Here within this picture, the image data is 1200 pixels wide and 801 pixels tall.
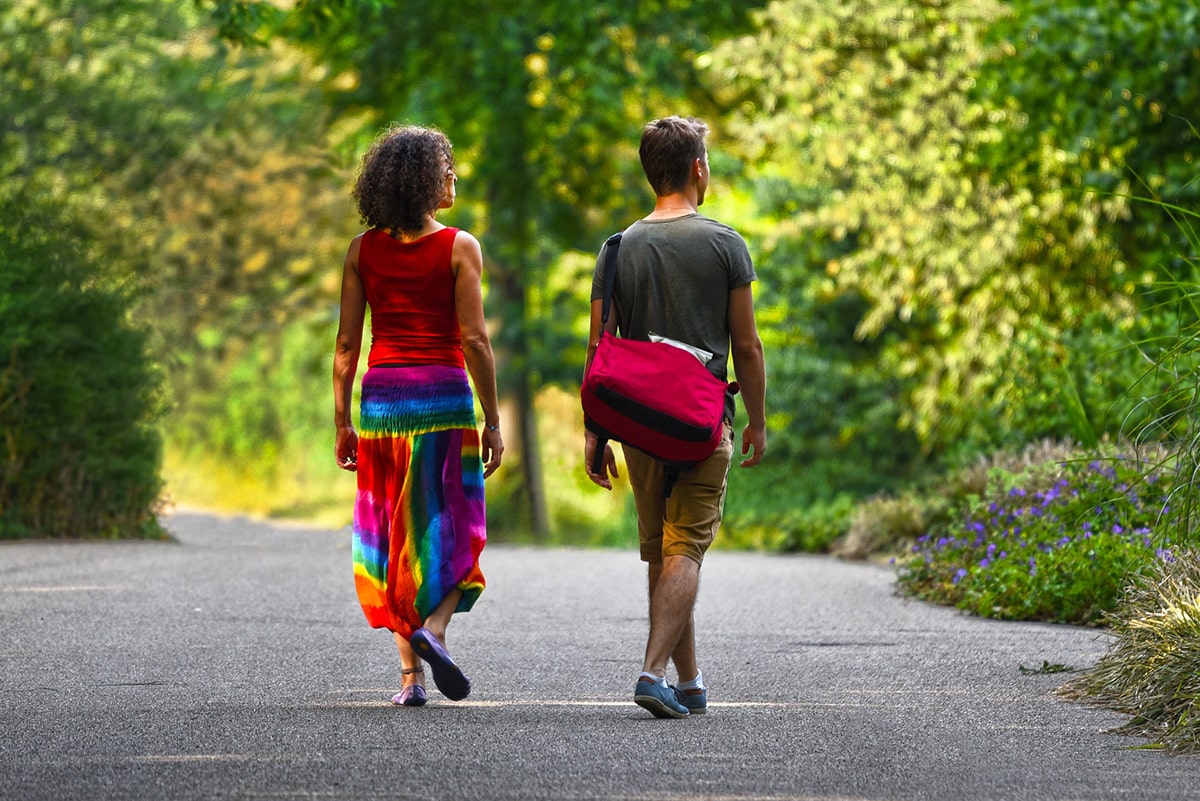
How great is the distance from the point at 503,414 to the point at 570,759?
1927cm

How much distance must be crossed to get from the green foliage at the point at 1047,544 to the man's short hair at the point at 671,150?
2.89 metres

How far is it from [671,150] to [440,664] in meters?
1.89

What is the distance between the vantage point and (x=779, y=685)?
6.71m

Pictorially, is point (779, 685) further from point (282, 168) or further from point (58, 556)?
point (282, 168)

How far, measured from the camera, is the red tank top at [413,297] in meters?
6.09

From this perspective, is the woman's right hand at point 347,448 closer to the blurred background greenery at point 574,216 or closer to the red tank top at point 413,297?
the red tank top at point 413,297

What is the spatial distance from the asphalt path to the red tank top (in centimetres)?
124

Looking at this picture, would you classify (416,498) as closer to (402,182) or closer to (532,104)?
(402,182)

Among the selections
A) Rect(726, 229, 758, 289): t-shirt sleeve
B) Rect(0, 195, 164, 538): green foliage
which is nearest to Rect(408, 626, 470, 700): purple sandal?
Rect(726, 229, 758, 289): t-shirt sleeve

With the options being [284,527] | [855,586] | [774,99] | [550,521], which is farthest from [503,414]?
[855,586]

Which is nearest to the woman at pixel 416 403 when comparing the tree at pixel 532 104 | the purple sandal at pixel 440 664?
the purple sandal at pixel 440 664

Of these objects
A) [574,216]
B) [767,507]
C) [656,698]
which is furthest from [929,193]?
[656,698]

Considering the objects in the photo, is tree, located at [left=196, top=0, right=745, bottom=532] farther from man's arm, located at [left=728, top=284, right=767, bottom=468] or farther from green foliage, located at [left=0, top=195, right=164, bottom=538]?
man's arm, located at [left=728, top=284, right=767, bottom=468]

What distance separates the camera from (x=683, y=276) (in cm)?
578
